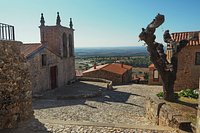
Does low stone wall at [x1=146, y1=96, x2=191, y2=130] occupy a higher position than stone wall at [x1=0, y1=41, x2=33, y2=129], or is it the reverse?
stone wall at [x1=0, y1=41, x2=33, y2=129]

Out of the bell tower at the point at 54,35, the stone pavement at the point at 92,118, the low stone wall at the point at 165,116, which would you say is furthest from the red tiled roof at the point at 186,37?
the bell tower at the point at 54,35

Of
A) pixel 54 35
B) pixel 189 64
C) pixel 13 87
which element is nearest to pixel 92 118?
pixel 13 87

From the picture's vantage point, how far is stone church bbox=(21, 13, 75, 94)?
19987 millimetres

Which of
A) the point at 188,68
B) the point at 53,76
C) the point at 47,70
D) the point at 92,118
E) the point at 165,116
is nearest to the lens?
the point at 165,116

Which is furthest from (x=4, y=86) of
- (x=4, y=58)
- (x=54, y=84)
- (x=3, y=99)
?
(x=54, y=84)

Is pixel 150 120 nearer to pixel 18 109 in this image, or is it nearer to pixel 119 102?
pixel 119 102

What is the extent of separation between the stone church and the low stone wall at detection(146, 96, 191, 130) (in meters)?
11.6

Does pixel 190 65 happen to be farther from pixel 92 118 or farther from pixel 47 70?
pixel 47 70

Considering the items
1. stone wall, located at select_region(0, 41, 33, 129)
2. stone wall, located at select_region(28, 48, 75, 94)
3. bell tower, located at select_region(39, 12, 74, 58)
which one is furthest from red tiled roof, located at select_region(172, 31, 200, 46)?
stone wall, located at select_region(0, 41, 33, 129)

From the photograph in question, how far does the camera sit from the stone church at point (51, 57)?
1999 cm

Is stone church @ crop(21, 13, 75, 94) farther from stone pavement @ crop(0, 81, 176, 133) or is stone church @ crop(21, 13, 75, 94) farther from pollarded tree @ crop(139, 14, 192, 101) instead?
pollarded tree @ crop(139, 14, 192, 101)

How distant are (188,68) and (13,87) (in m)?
15.7

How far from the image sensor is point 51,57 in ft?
74.9

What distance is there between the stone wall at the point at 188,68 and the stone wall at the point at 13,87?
14.4 metres
